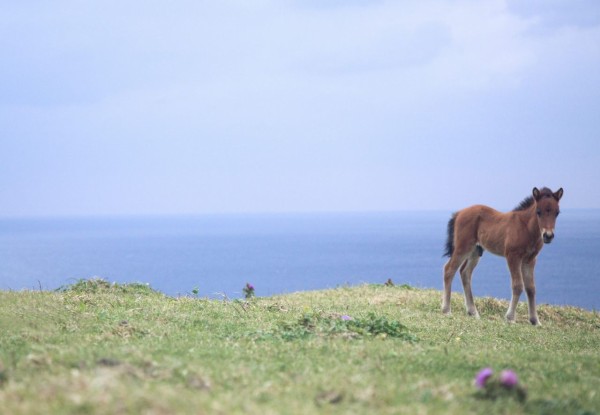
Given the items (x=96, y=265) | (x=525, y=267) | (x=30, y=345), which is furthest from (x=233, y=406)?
(x=96, y=265)

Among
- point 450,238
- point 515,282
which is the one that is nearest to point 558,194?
point 515,282

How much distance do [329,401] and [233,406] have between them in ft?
3.64

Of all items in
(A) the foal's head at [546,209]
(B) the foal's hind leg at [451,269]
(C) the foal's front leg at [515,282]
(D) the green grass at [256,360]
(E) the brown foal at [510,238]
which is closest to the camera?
(D) the green grass at [256,360]

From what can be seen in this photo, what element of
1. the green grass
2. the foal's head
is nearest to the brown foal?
the foal's head

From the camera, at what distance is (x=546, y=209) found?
17141 mm

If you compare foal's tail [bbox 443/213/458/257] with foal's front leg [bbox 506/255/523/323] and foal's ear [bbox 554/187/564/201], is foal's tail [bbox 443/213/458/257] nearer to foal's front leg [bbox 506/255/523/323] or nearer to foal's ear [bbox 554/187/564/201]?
foal's front leg [bbox 506/255/523/323]

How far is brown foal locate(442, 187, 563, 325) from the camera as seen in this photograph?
17.5 m

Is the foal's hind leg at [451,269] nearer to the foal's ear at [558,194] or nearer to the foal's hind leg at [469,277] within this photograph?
the foal's hind leg at [469,277]

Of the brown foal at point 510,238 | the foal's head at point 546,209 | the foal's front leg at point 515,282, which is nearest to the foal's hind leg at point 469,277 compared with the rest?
the brown foal at point 510,238

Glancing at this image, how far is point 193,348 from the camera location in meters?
9.41

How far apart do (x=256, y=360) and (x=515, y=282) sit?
11119 millimetres

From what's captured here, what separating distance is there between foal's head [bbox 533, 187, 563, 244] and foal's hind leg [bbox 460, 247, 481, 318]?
257 cm

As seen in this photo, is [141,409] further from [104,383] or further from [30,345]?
[30,345]

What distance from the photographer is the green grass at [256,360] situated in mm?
6023
